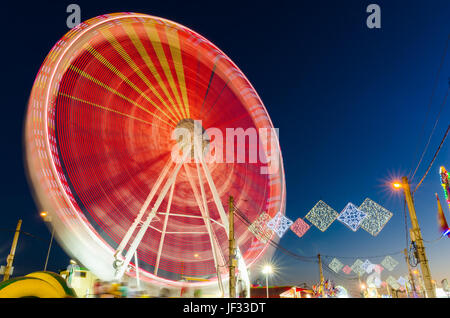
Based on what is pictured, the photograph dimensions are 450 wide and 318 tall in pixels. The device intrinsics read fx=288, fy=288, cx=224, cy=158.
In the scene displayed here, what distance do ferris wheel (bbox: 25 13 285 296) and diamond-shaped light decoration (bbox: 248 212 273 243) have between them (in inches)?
12.2

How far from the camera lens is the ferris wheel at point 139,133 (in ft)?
32.1

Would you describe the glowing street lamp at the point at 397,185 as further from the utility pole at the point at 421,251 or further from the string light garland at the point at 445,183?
the string light garland at the point at 445,183

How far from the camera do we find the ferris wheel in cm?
977

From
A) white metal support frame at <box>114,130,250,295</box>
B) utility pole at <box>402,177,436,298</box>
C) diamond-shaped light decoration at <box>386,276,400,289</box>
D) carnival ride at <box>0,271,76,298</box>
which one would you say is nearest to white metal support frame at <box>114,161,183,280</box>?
white metal support frame at <box>114,130,250,295</box>

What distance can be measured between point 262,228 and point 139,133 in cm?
724

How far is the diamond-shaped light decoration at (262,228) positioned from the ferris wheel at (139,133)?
31cm

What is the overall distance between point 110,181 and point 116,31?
5.86 metres

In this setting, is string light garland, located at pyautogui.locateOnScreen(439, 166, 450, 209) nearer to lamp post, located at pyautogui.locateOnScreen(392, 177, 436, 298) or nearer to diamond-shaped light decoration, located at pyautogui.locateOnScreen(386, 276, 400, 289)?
lamp post, located at pyautogui.locateOnScreen(392, 177, 436, 298)

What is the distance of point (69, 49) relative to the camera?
9.96 m

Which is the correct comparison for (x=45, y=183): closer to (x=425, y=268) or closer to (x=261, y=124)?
(x=261, y=124)

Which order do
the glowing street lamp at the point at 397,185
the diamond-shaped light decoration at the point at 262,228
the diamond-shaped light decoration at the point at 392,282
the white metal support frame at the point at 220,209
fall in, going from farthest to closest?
the diamond-shaped light decoration at the point at 392,282 < the diamond-shaped light decoration at the point at 262,228 < the white metal support frame at the point at 220,209 < the glowing street lamp at the point at 397,185

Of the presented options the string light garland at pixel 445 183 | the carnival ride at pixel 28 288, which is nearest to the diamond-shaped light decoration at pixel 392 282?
the string light garland at pixel 445 183

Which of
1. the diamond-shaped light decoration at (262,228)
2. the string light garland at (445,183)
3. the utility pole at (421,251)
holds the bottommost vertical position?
the utility pole at (421,251)
